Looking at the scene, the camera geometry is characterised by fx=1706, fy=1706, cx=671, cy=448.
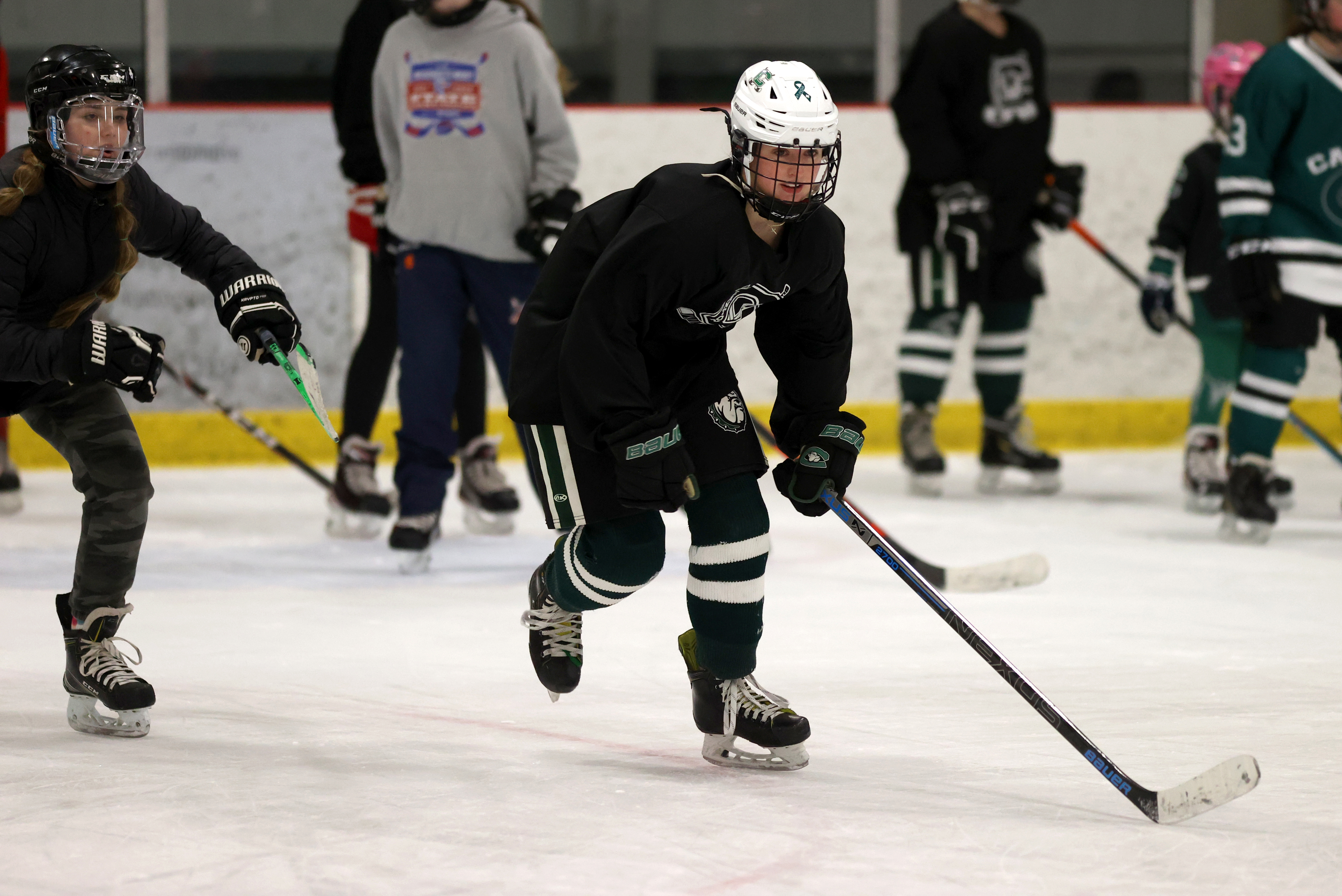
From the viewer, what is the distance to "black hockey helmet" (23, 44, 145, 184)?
91.7 inches

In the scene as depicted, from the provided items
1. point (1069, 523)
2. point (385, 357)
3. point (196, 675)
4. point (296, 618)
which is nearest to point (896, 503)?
point (1069, 523)

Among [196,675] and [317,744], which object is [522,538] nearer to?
[196,675]

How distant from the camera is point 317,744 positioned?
2.38 m

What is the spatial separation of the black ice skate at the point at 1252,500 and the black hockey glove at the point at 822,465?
222 centimetres

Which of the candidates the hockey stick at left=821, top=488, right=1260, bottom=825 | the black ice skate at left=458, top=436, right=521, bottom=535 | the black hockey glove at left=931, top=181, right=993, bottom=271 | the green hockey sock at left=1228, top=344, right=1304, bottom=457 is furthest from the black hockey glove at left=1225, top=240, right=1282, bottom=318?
the hockey stick at left=821, top=488, right=1260, bottom=825

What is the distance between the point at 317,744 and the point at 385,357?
206 cm

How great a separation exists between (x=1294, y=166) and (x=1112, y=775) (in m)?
2.52

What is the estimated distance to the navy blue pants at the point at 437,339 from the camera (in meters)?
3.85

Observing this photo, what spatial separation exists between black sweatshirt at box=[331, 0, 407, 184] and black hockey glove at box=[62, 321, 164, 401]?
1968mm

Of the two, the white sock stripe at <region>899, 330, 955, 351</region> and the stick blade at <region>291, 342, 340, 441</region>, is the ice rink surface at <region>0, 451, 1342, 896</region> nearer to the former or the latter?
the stick blade at <region>291, 342, 340, 441</region>

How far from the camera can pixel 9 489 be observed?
4.66 metres

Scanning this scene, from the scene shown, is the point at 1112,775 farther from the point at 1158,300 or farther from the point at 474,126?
the point at 1158,300

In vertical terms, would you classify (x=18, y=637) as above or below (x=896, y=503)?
above

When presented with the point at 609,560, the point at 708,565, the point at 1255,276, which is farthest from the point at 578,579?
the point at 1255,276
